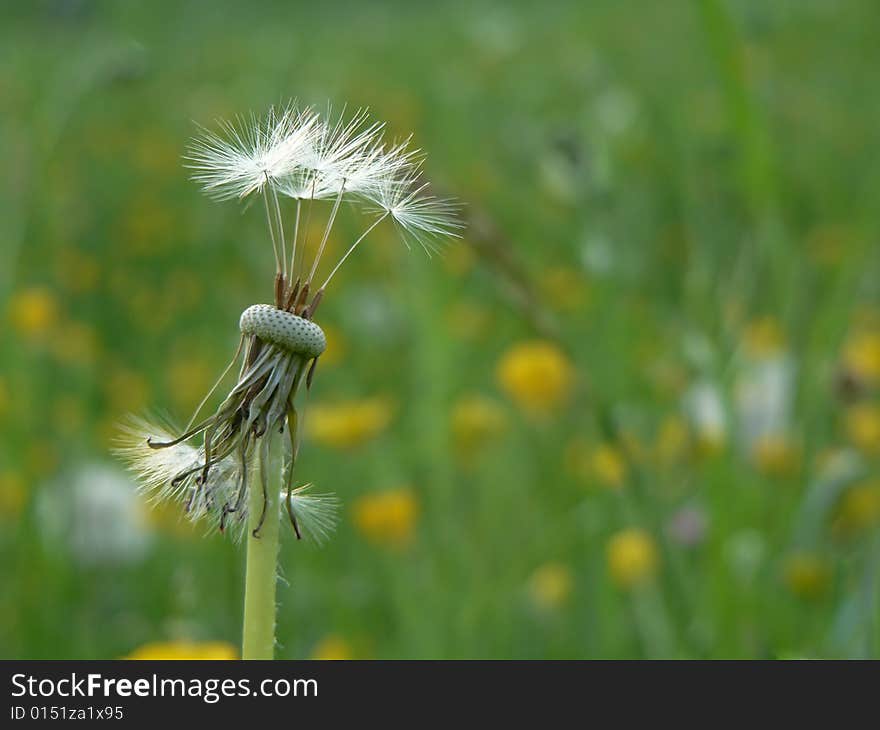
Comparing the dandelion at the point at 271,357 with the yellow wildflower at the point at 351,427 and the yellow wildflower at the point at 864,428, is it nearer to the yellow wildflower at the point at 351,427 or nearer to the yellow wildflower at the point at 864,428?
the yellow wildflower at the point at 351,427

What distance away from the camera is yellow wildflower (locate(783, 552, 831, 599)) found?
4.41 feet

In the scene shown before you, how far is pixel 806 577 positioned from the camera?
1.34m

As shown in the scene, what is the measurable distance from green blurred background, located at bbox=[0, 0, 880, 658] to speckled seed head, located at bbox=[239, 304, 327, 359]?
23cm

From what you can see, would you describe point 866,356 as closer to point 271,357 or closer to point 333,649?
point 333,649

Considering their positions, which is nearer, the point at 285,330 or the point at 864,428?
the point at 285,330

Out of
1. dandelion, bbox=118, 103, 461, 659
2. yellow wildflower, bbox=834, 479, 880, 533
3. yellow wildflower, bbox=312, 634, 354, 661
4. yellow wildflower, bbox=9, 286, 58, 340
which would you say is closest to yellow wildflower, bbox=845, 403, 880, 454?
yellow wildflower, bbox=834, 479, 880, 533

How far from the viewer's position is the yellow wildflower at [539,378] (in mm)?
1921

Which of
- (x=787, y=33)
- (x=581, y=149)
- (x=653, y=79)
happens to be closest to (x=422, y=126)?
(x=653, y=79)

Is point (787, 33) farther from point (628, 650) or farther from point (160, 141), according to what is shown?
point (628, 650)

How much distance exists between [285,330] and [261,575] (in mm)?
93

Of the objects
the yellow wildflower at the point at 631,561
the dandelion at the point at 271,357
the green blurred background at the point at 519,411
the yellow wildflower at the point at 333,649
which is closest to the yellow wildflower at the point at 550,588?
the green blurred background at the point at 519,411

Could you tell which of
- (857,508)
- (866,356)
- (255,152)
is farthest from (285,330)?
(866,356)

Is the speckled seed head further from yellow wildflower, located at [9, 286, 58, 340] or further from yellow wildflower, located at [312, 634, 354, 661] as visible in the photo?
yellow wildflower, located at [9, 286, 58, 340]
